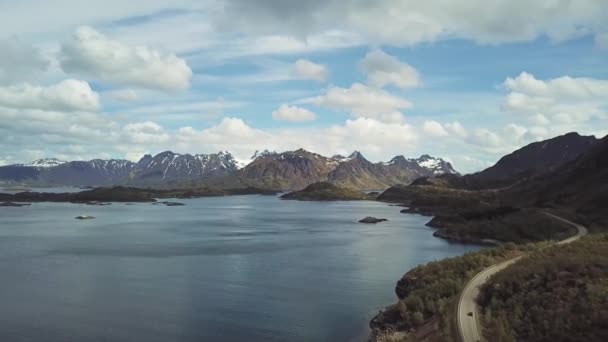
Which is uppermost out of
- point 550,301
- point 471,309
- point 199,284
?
point 550,301

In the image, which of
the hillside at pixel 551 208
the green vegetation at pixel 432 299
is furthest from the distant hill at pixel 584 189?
the green vegetation at pixel 432 299

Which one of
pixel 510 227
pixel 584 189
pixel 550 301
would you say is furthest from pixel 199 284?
pixel 584 189

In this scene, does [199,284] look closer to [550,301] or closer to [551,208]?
[550,301]

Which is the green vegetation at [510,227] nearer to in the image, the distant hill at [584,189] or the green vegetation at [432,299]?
the distant hill at [584,189]

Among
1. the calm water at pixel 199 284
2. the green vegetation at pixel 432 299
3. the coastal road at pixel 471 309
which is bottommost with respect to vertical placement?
the calm water at pixel 199 284

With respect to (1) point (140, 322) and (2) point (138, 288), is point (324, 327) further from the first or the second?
(2) point (138, 288)

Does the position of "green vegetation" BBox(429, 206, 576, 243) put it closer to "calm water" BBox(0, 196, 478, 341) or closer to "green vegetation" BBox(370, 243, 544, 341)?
"calm water" BBox(0, 196, 478, 341)
